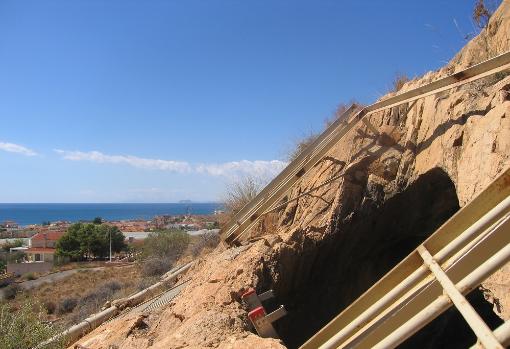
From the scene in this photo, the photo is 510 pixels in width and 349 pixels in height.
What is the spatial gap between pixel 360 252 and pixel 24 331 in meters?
6.80

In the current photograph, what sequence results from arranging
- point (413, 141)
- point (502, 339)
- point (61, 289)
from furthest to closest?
point (61, 289) → point (413, 141) → point (502, 339)

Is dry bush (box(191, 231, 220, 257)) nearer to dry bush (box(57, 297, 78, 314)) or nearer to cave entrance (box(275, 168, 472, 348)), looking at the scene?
cave entrance (box(275, 168, 472, 348))

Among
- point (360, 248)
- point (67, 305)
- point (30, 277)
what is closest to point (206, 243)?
point (360, 248)

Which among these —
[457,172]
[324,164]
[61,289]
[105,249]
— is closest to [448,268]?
[457,172]

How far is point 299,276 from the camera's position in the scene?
9.38 metres

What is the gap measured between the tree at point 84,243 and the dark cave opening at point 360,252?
182 feet

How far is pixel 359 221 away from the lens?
30.9 ft

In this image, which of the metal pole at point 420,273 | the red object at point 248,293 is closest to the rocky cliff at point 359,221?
the red object at point 248,293

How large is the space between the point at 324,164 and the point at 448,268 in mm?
6528

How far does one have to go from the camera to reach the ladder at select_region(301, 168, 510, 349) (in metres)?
3.38

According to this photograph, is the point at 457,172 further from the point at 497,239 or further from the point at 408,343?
the point at 408,343

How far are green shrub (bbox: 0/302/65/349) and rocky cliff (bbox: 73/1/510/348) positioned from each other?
2.66 feet

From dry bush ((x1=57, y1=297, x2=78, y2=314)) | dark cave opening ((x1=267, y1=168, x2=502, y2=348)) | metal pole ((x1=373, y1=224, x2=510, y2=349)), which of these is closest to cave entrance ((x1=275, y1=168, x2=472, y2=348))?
dark cave opening ((x1=267, y1=168, x2=502, y2=348))

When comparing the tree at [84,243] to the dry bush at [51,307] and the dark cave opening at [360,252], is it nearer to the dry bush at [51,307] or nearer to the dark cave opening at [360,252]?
the dry bush at [51,307]
